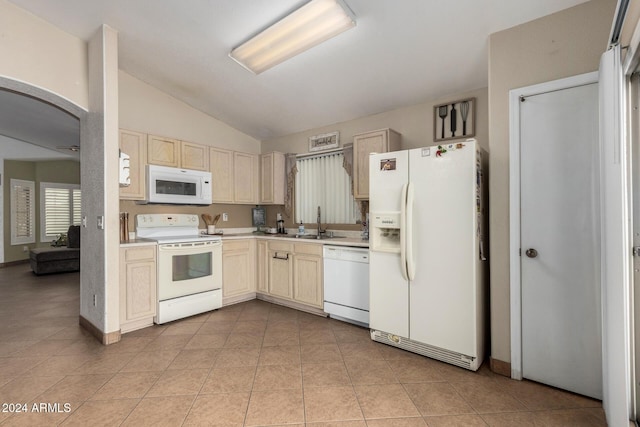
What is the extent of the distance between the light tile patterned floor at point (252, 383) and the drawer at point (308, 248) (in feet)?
2.73

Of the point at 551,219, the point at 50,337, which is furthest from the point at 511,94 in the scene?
the point at 50,337

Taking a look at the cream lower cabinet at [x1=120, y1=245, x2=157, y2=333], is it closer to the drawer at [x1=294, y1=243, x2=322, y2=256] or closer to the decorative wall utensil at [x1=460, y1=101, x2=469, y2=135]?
the drawer at [x1=294, y1=243, x2=322, y2=256]

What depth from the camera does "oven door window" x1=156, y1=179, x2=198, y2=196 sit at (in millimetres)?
3535

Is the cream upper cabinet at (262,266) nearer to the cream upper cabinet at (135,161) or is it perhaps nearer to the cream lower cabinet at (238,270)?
the cream lower cabinet at (238,270)

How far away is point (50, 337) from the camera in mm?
2908

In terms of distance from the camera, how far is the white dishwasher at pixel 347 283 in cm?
311

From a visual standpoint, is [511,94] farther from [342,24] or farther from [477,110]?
[342,24]

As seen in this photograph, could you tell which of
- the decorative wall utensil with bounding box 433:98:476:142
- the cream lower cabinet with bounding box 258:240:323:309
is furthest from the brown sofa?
the decorative wall utensil with bounding box 433:98:476:142

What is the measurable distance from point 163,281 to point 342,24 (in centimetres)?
305

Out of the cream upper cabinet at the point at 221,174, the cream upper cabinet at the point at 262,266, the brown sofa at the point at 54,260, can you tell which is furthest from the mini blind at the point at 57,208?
the cream upper cabinet at the point at 262,266

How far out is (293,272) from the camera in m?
3.73

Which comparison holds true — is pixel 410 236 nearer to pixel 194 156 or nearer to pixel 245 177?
pixel 245 177

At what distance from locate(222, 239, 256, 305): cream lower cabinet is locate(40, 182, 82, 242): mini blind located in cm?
678

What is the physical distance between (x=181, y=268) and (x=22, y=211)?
667 centimetres
